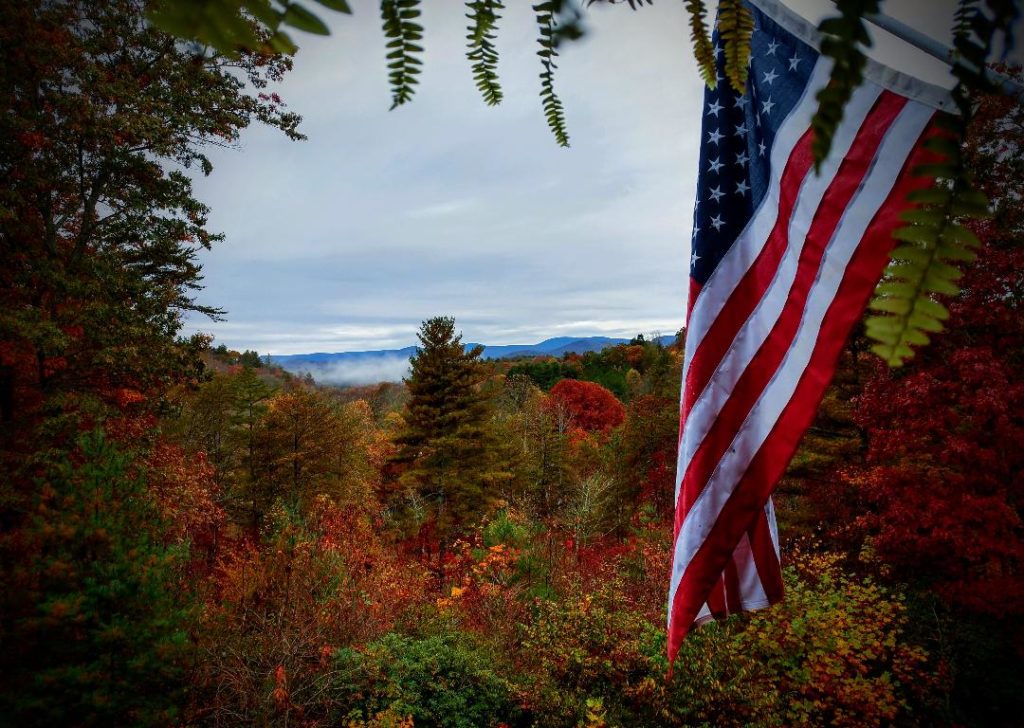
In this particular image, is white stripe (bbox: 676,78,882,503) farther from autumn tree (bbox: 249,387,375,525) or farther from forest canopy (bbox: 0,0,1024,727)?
autumn tree (bbox: 249,387,375,525)

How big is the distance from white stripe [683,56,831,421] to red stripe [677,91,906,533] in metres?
0.16

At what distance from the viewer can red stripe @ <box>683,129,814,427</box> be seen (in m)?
2.39

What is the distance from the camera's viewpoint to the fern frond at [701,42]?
2.66ft

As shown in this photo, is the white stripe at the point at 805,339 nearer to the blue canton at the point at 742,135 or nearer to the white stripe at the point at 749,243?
the white stripe at the point at 749,243

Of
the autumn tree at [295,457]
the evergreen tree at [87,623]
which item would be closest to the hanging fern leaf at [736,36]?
the evergreen tree at [87,623]

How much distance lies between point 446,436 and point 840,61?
19944 millimetres

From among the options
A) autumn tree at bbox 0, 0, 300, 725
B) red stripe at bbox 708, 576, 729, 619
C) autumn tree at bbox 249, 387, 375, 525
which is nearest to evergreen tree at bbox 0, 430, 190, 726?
autumn tree at bbox 0, 0, 300, 725

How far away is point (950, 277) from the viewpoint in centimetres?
57

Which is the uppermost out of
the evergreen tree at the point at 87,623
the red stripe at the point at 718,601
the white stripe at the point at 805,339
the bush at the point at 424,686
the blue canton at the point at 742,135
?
the blue canton at the point at 742,135

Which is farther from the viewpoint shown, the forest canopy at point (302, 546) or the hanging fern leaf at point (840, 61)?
the forest canopy at point (302, 546)

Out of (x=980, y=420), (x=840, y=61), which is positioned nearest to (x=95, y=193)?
(x=840, y=61)

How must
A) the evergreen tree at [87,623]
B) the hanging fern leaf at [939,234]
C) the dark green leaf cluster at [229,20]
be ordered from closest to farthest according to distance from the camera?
the dark green leaf cluster at [229,20] < the hanging fern leaf at [939,234] < the evergreen tree at [87,623]

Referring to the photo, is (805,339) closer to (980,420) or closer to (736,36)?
(736,36)

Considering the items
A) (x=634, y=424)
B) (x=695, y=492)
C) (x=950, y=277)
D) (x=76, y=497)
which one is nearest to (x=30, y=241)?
(x=76, y=497)
